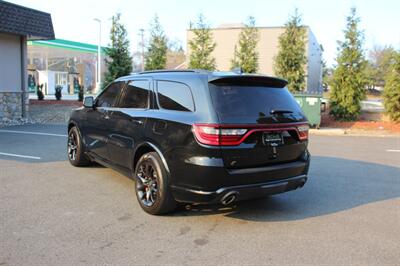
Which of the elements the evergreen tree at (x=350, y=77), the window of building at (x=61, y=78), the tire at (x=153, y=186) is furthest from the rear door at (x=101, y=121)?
the window of building at (x=61, y=78)

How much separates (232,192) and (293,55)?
15.9 m

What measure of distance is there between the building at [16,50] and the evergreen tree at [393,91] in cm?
1479

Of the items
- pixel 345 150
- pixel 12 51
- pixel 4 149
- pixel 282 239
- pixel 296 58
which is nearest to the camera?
pixel 282 239

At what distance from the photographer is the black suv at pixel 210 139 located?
4500 mm

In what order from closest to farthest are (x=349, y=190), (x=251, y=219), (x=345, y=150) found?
(x=251, y=219) → (x=349, y=190) → (x=345, y=150)

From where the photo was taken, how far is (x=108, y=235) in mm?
4473

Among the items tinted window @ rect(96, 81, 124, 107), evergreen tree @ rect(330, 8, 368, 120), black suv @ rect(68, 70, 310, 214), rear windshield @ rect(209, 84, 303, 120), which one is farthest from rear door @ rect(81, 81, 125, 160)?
evergreen tree @ rect(330, 8, 368, 120)

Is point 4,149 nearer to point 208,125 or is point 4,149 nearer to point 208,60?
point 208,125

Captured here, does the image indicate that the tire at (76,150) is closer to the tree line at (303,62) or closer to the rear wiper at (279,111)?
the rear wiper at (279,111)

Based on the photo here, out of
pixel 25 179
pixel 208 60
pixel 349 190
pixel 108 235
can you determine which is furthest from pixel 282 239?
pixel 208 60

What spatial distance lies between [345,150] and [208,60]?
12795 millimetres

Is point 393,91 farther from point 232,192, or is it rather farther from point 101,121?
point 232,192

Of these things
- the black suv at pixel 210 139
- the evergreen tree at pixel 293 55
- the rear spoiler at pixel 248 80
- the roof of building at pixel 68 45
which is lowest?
the black suv at pixel 210 139

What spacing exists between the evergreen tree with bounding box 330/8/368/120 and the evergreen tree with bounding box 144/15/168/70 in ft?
35.2
